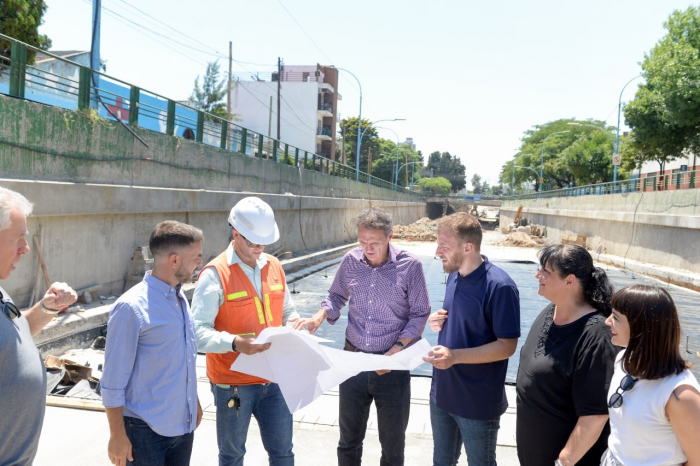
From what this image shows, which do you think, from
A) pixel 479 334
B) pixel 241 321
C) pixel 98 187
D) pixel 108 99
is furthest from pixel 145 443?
pixel 108 99

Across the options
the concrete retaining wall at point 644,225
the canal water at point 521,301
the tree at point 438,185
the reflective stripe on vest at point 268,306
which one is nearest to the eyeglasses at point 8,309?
the reflective stripe on vest at point 268,306

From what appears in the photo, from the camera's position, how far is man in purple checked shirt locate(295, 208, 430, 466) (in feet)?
11.3

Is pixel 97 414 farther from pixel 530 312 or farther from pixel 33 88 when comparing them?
pixel 530 312

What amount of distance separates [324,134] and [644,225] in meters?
45.7

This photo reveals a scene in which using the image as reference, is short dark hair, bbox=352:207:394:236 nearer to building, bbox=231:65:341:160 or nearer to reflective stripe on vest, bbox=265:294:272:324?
reflective stripe on vest, bbox=265:294:272:324

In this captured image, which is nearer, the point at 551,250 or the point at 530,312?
the point at 551,250

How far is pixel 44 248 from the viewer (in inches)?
321

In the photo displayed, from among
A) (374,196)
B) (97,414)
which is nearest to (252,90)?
(374,196)

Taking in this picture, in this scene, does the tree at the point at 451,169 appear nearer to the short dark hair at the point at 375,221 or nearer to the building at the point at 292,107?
the building at the point at 292,107

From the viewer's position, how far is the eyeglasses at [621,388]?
2217 millimetres

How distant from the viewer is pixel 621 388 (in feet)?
7.36

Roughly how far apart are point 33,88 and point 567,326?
897 centimetres

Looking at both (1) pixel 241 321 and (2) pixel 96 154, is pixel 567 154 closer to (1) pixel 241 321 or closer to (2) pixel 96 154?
(2) pixel 96 154

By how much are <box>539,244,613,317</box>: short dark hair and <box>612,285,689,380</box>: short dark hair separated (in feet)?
1.30
